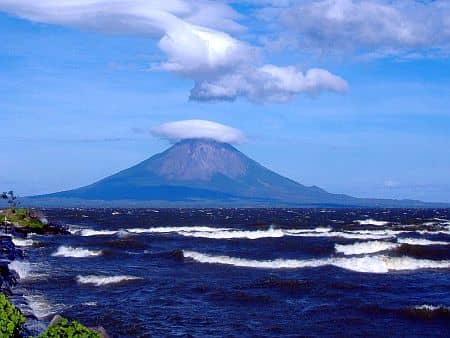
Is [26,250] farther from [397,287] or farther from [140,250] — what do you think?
[397,287]

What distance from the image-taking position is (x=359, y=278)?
33781 millimetres

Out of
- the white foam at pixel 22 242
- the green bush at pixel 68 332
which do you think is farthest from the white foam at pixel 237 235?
the green bush at pixel 68 332

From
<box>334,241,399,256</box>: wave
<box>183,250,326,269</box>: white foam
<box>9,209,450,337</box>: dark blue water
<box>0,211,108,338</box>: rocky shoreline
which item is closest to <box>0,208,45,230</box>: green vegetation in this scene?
<box>9,209,450,337</box>: dark blue water

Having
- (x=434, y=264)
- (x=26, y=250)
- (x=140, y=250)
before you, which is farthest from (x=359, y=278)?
(x=26, y=250)

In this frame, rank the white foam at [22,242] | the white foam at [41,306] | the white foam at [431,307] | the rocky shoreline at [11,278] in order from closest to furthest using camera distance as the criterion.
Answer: the rocky shoreline at [11,278] → the white foam at [41,306] → the white foam at [431,307] → the white foam at [22,242]

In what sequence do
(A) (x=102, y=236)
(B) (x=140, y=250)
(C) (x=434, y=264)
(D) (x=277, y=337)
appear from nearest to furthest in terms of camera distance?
(D) (x=277, y=337) → (C) (x=434, y=264) → (B) (x=140, y=250) → (A) (x=102, y=236)

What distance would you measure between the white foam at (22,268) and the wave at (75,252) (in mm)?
6725

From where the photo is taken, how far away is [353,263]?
3938cm

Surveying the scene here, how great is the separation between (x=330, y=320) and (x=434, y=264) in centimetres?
1961

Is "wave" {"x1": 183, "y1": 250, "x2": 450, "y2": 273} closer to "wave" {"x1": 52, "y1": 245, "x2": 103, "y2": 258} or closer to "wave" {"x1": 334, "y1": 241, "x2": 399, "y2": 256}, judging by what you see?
"wave" {"x1": 334, "y1": 241, "x2": 399, "y2": 256}

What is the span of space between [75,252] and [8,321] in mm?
38333

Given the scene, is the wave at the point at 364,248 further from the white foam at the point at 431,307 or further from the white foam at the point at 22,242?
the white foam at the point at 22,242

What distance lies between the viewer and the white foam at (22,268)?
107ft

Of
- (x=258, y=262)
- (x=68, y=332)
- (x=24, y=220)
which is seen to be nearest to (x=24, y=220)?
(x=24, y=220)
